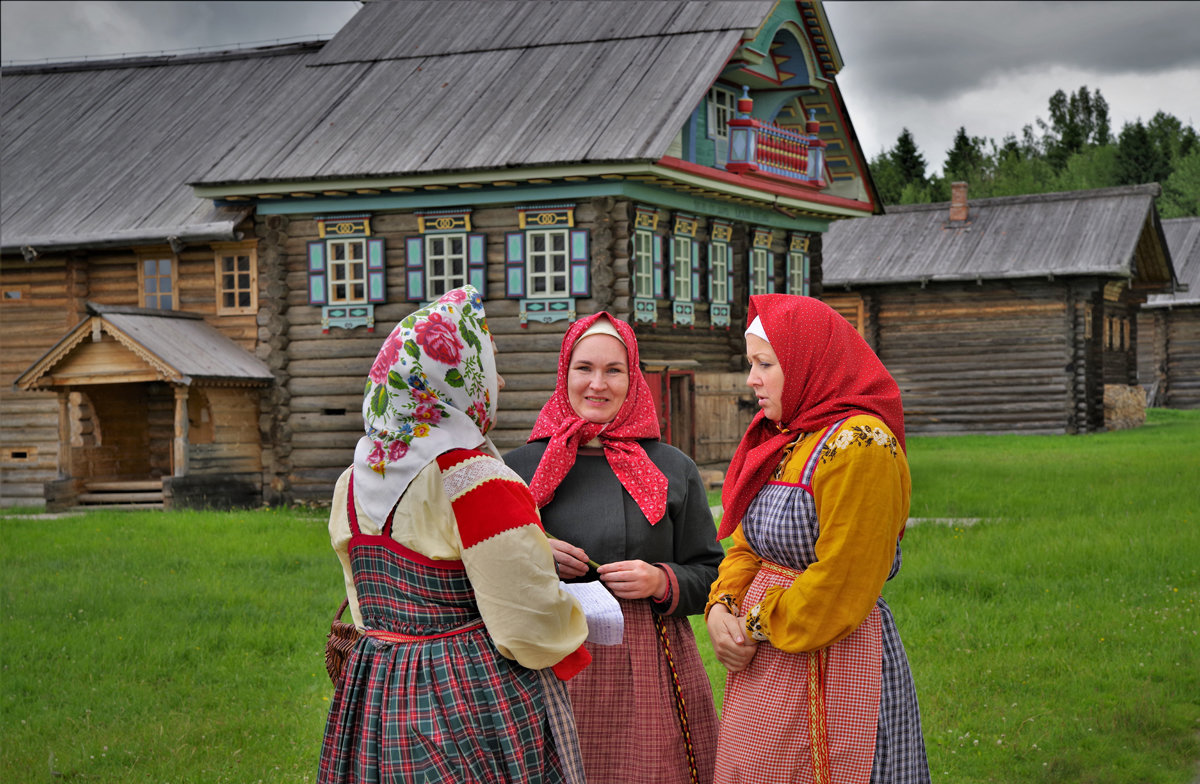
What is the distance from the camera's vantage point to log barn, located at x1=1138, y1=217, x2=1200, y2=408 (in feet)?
121

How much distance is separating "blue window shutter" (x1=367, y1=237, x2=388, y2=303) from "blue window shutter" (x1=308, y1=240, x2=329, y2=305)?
68 centimetres

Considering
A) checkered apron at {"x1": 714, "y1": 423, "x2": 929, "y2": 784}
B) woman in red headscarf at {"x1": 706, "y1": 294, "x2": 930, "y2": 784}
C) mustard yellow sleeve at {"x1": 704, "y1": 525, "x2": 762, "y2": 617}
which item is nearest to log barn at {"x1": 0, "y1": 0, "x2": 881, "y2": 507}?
mustard yellow sleeve at {"x1": 704, "y1": 525, "x2": 762, "y2": 617}

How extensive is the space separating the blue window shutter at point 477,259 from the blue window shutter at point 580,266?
1.22 m

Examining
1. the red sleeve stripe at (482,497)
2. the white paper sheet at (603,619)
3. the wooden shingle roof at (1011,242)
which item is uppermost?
the wooden shingle roof at (1011,242)

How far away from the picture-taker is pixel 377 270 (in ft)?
55.0

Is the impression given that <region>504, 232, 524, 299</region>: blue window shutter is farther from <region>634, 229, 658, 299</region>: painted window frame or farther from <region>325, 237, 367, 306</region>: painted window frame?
<region>325, 237, 367, 306</region>: painted window frame

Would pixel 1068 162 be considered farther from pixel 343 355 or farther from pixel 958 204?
pixel 343 355

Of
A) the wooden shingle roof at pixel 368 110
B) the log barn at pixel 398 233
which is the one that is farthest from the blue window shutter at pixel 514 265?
the wooden shingle roof at pixel 368 110

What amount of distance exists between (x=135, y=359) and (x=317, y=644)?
9125 millimetres

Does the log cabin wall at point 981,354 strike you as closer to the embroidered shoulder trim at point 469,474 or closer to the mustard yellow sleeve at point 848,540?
the mustard yellow sleeve at point 848,540

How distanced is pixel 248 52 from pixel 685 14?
26.7 ft

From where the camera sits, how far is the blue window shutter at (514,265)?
16.2 metres

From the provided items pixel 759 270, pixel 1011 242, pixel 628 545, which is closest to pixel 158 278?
pixel 759 270

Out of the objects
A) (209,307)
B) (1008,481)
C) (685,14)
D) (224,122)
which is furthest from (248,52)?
(1008,481)
